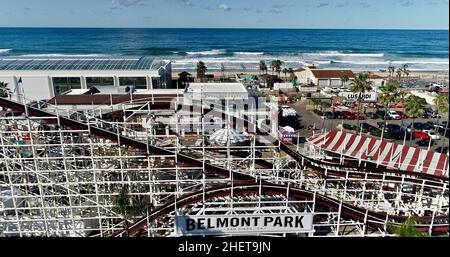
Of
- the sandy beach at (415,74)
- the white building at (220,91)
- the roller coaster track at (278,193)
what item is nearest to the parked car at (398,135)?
the white building at (220,91)

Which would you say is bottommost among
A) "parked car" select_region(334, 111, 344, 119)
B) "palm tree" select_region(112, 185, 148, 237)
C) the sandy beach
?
"parked car" select_region(334, 111, 344, 119)

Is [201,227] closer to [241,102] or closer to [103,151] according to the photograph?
[103,151]

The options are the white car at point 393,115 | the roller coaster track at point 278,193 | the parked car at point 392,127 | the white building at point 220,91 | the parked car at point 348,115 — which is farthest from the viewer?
the parked car at point 348,115

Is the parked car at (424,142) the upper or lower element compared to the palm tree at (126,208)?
lower

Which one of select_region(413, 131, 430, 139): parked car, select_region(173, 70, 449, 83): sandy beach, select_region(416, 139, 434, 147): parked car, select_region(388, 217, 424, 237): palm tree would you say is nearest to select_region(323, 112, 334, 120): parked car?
select_region(413, 131, 430, 139): parked car

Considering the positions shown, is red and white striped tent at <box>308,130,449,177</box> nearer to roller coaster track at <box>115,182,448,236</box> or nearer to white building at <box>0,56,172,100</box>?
roller coaster track at <box>115,182,448,236</box>

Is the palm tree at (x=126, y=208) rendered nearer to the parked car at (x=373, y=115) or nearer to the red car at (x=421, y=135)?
the red car at (x=421, y=135)
